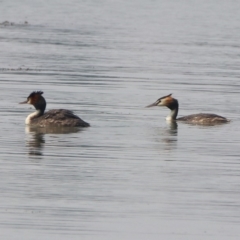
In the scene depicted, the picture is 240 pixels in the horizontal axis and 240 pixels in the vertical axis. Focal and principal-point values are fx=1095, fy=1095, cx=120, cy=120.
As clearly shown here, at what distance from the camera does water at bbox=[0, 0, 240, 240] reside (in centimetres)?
1488

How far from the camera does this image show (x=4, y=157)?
19.8 meters

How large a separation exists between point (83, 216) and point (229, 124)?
11.4m

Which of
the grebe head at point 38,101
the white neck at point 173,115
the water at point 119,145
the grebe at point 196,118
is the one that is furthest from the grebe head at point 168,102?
the grebe head at point 38,101

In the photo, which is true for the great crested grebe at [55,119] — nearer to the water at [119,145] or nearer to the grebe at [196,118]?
the water at [119,145]

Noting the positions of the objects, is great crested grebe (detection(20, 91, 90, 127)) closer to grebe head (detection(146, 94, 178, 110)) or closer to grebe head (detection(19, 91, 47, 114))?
grebe head (detection(19, 91, 47, 114))

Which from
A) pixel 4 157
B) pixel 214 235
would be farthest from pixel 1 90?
pixel 214 235

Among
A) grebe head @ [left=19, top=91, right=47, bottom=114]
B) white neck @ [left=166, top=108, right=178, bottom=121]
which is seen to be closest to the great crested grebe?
grebe head @ [left=19, top=91, right=47, bottom=114]

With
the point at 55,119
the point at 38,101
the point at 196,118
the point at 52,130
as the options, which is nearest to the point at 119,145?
the point at 52,130

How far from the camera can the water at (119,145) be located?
48.8ft

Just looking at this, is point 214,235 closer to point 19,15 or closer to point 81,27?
point 81,27

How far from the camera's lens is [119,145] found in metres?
21.8

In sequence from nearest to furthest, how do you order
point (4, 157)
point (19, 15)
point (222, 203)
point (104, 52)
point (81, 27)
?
point (222, 203), point (4, 157), point (104, 52), point (81, 27), point (19, 15)

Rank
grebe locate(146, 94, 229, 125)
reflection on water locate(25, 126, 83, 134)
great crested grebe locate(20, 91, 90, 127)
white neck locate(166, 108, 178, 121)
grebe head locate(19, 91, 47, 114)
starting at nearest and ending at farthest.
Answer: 1. reflection on water locate(25, 126, 83, 134)
2. great crested grebe locate(20, 91, 90, 127)
3. grebe locate(146, 94, 229, 125)
4. grebe head locate(19, 91, 47, 114)
5. white neck locate(166, 108, 178, 121)

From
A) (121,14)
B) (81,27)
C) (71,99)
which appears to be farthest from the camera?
(121,14)
